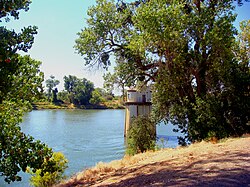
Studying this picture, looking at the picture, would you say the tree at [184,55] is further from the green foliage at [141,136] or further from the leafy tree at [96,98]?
the leafy tree at [96,98]

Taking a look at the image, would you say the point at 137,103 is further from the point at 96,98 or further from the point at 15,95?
the point at 96,98

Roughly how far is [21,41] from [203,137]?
9859 mm

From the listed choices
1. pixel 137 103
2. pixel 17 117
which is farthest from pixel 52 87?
pixel 17 117

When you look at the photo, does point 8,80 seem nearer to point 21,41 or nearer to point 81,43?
point 21,41

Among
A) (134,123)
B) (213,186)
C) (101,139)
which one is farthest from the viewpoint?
(101,139)

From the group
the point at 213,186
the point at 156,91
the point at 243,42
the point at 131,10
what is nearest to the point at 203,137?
the point at 156,91

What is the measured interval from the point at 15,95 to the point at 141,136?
10.2 meters

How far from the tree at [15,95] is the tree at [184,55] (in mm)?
6202

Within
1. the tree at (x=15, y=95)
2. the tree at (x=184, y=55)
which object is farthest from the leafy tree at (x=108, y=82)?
the tree at (x=15, y=95)

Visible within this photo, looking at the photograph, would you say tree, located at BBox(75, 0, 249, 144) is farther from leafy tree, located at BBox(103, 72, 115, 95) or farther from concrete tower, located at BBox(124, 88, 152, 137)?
concrete tower, located at BBox(124, 88, 152, 137)

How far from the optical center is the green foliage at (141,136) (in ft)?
53.1

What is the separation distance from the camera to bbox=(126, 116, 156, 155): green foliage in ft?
53.1

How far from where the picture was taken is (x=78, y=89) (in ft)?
299

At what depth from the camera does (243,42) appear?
16625 millimetres
